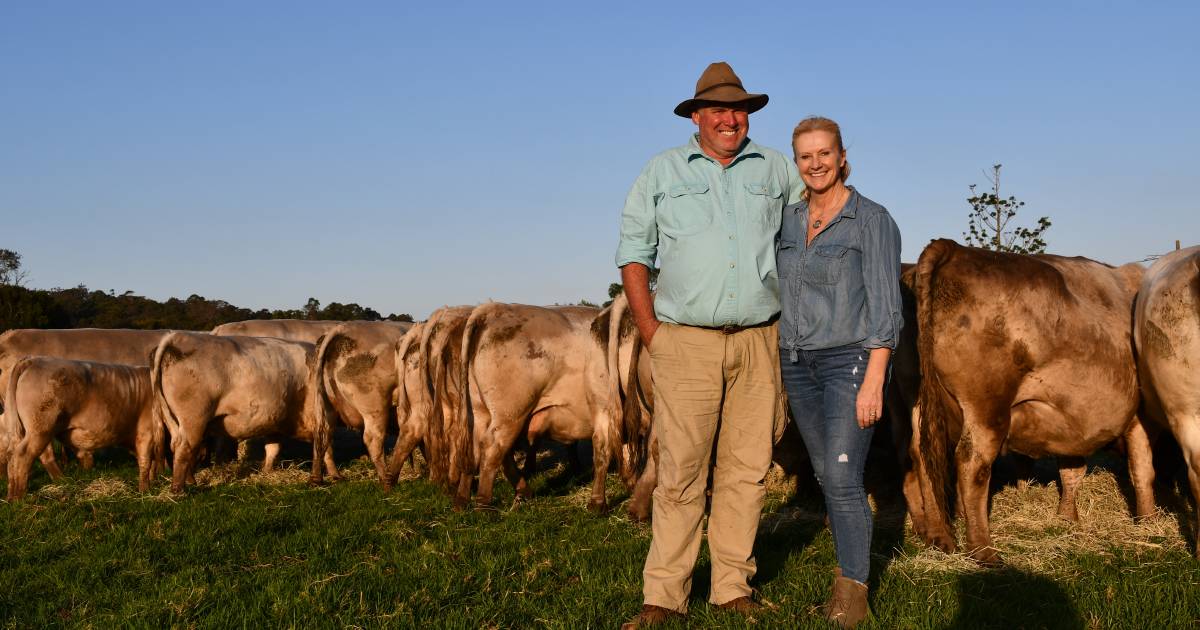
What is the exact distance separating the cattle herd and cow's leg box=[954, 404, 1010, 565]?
0.05 feet

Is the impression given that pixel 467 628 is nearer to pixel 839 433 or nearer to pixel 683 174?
pixel 839 433

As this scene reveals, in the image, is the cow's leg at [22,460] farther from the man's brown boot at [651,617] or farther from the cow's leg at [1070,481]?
the cow's leg at [1070,481]

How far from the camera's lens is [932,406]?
21.9 feet

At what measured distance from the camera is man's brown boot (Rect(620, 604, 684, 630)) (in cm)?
478

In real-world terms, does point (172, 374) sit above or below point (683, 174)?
below

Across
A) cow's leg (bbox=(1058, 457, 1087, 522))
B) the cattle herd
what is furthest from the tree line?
cow's leg (bbox=(1058, 457, 1087, 522))

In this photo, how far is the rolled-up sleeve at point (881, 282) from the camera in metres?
4.59

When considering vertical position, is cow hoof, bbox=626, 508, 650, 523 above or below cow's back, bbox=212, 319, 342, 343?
below

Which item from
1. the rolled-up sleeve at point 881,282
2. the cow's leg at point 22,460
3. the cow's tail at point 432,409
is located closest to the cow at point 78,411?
the cow's leg at point 22,460

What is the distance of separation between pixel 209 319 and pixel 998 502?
124 feet

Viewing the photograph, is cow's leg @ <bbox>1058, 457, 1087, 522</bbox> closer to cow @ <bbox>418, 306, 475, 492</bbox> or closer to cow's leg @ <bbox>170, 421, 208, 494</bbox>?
cow @ <bbox>418, 306, 475, 492</bbox>

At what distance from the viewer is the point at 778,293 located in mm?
5016

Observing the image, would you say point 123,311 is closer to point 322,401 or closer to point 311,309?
point 311,309

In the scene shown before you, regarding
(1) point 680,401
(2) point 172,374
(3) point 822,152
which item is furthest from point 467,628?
(2) point 172,374
